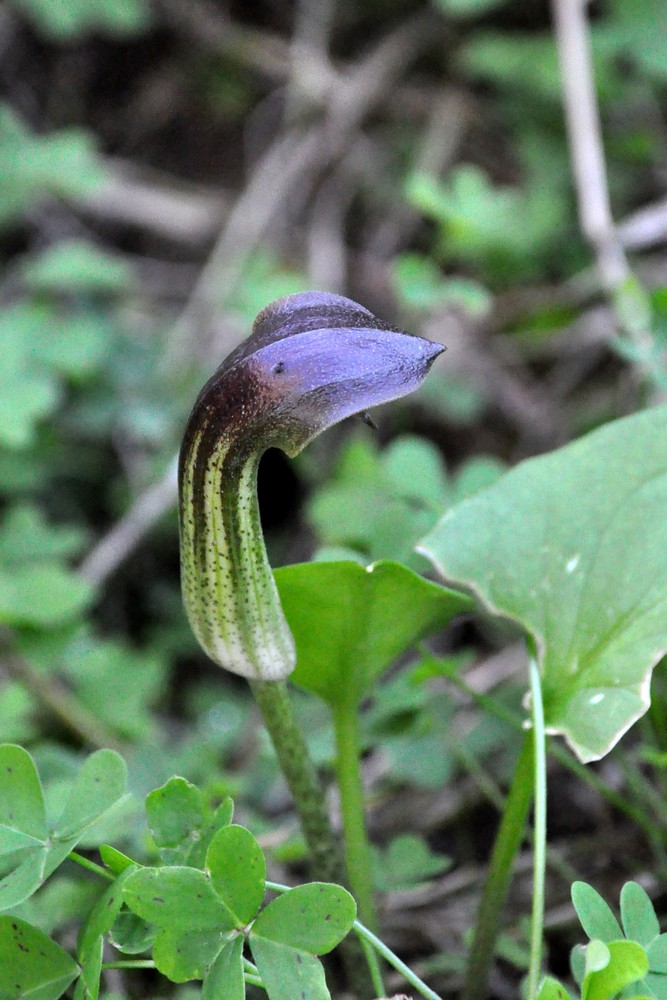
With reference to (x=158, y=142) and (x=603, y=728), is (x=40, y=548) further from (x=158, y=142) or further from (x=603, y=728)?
(x=158, y=142)

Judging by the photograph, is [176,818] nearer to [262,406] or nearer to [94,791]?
[94,791]

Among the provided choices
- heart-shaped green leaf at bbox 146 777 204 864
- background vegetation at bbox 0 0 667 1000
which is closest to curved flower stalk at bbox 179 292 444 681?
heart-shaped green leaf at bbox 146 777 204 864

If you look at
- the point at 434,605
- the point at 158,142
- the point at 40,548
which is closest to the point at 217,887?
the point at 434,605

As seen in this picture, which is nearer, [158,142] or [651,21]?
[651,21]

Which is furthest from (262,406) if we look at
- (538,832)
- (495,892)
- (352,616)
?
(495,892)

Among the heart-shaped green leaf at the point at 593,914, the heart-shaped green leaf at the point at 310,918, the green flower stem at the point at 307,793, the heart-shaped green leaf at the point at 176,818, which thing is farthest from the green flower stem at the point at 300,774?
the heart-shaped green leaf at the point at 593,914

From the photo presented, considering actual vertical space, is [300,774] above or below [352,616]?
below
